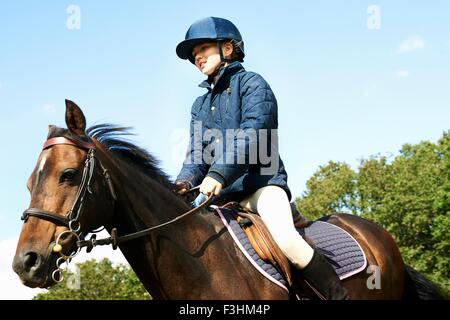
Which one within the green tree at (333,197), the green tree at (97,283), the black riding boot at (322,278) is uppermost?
the black riding boot at (322,278)

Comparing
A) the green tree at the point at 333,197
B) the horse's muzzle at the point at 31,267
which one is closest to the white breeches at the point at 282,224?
the horse's muzzle at the point at 31,267

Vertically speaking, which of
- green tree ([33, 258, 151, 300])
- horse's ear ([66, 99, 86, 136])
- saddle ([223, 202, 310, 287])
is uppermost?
horse's ear ([66, 99, 86, 136])

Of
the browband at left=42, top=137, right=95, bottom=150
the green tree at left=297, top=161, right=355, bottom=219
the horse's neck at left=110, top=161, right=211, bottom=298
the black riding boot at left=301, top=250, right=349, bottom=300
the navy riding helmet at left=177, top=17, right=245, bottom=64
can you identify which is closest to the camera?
the browband at left=42, top=137, right=95, bottom=150

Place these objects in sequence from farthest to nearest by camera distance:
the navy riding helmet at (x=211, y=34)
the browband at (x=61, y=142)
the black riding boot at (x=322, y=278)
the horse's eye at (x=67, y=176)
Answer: the navy riding helmet at (x=211, y=34)
the black riding boot at (x=322, y=278)
the browband at (x=61, y=142)
the horse's eye at (x=67, y=176)

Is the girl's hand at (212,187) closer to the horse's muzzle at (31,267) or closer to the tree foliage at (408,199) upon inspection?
the horse's muzzle at (31,267)

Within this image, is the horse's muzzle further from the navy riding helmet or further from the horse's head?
the navy riding helmet

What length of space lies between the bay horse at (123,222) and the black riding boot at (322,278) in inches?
11.6

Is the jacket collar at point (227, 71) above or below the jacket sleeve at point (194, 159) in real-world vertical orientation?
above

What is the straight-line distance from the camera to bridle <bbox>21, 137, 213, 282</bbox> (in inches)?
188

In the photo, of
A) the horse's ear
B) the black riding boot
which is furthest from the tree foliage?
the horse's ear

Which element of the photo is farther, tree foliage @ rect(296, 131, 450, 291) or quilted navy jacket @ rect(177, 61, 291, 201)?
tree foliage @ rect(296, 131, 450, 291)

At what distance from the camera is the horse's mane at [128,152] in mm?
5762

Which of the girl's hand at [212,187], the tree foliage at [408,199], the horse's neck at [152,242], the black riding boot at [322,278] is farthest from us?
the tree foliage at [408,199]
